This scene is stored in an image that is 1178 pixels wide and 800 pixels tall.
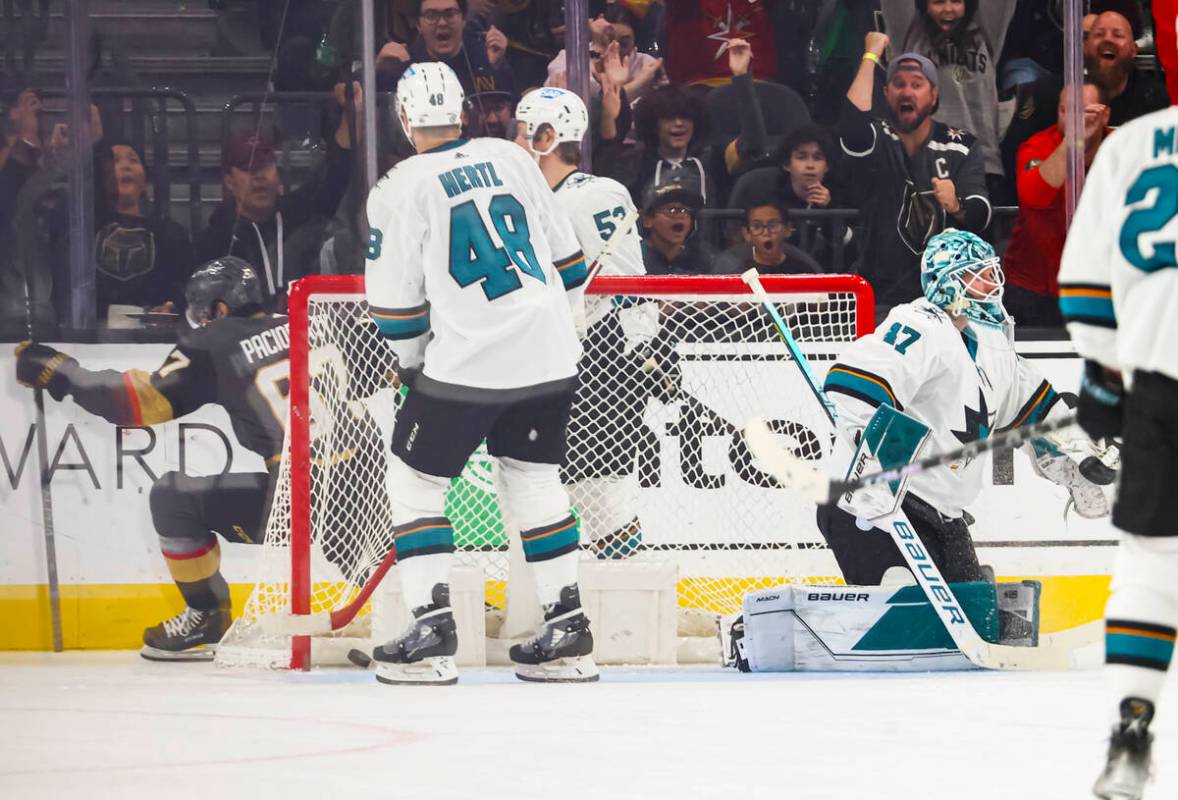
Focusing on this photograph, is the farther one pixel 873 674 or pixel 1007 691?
pixel 873 674

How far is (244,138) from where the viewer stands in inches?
185

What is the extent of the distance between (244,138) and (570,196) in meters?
0.92

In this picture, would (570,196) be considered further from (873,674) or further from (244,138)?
(873,674)

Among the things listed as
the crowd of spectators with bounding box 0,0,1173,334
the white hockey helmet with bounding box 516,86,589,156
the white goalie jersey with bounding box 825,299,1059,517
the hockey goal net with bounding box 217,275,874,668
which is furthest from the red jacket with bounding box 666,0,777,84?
the white goalie jersey with bounding box 825,299,1059,517

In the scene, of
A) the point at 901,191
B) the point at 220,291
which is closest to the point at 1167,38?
the point at 901,191

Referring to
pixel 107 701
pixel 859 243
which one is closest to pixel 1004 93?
pixel 859 243

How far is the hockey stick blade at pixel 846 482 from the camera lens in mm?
2408

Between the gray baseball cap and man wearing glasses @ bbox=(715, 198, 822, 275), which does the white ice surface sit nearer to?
man wearing glasses @ bbox=(715, 198, 822, 275)

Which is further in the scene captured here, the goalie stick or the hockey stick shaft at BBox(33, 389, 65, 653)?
the hockey stick shaft at BBox(33, 389, 65, 653)

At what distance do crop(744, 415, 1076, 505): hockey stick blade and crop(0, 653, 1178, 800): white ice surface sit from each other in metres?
0.37

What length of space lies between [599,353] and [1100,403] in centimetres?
228

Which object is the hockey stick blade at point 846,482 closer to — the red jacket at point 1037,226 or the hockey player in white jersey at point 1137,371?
the hockey player in white jersey at point 1137,371

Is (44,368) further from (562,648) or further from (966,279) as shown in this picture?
(966,279)

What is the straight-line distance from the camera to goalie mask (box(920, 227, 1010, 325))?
3.88 meters
